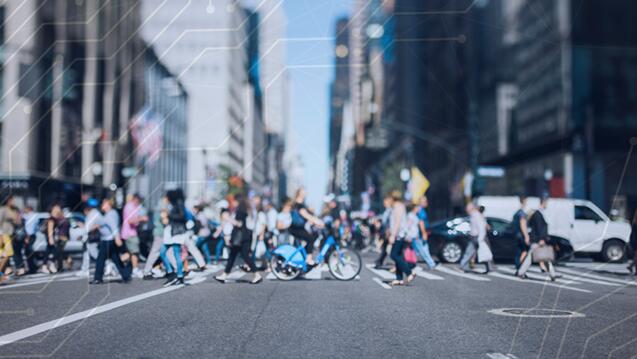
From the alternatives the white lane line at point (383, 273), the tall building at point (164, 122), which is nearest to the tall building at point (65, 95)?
the tall building at point (164, 122)

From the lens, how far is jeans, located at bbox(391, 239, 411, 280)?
15820 mm

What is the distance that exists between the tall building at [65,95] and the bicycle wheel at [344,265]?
3826 centimetres

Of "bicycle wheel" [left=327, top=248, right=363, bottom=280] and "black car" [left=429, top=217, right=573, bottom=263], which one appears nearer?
"bicycle wheel" [left=327, top=248, right=363, bottom=280]

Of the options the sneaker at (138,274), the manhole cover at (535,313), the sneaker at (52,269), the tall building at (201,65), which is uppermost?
the tall building at (201,65)

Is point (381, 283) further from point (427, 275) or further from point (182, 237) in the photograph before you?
point (182, 237)

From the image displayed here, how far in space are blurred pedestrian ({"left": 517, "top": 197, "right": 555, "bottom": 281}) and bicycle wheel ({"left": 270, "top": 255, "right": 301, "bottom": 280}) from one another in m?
5.14

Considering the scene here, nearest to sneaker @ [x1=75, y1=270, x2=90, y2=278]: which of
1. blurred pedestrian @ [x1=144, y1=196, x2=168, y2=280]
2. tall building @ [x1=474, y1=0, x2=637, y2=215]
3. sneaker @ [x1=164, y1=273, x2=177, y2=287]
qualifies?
blurred pedestrian @ [x1=144, y1=196, x2=168, y2=280]

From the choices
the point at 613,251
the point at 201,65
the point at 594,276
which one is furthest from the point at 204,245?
the point at 201,65

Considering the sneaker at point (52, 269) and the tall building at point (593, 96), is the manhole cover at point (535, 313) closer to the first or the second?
the sneaker at point (52, 269)

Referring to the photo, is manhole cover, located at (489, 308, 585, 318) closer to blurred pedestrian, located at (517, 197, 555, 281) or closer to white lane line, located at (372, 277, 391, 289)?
white lane line, located at (372, 277, 391, 289)

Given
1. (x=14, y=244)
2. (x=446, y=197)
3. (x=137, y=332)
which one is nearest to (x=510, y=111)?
(x=446, y=197)

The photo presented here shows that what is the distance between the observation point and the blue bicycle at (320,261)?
16906 millimetres

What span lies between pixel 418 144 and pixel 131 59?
34171 millimetres

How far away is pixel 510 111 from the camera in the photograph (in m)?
55.8
